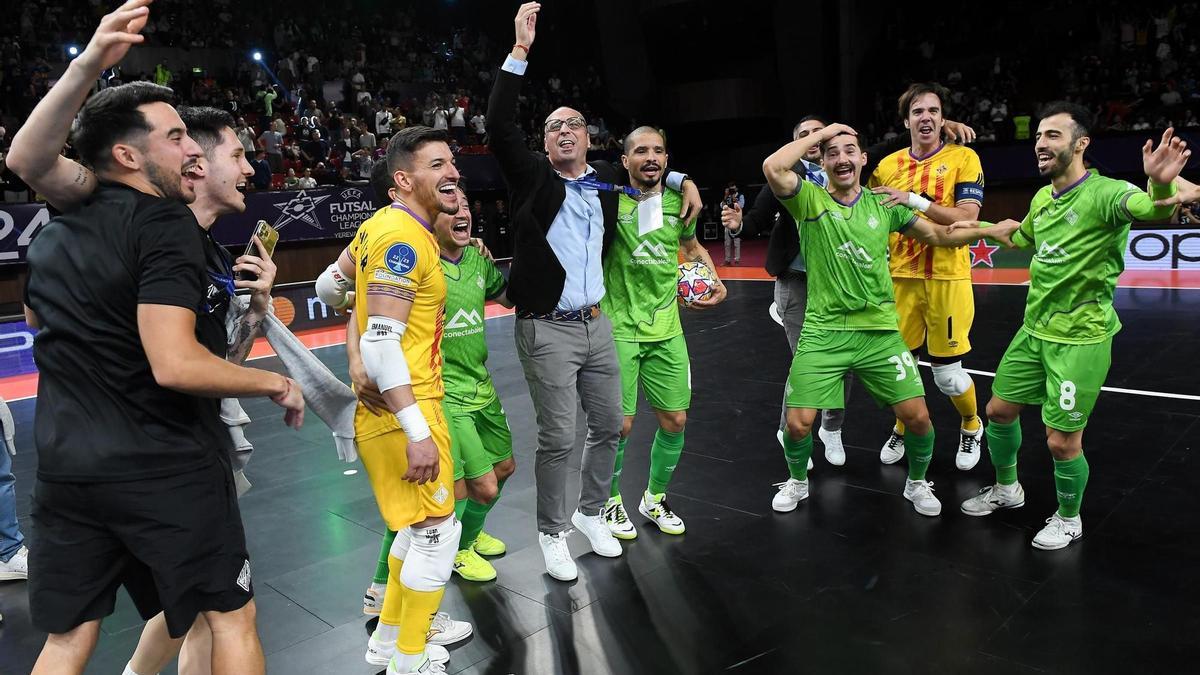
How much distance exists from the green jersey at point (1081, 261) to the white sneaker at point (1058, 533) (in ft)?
3.03

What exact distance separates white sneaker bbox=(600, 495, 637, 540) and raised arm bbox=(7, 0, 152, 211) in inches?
121

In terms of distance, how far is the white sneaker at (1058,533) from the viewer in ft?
13.8

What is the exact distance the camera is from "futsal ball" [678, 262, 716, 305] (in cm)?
477

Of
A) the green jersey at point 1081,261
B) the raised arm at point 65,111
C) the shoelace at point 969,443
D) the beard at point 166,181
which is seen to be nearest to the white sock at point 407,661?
the beard at point 166,181

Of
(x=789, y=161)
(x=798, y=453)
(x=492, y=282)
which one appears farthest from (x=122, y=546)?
(x=798, y=453)

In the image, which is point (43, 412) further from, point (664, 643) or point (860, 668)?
point (860, 668)

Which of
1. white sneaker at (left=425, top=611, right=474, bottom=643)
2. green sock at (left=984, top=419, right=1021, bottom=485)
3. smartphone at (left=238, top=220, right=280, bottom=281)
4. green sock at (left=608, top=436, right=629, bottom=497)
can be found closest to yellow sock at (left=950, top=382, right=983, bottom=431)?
green sock at (left=984, top=419, right=1021, bottom=485)

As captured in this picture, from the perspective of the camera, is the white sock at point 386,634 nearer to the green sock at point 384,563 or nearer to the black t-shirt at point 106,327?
the green sock at point 384,563

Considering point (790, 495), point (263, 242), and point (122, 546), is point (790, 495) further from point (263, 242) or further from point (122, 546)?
point (122, 546)

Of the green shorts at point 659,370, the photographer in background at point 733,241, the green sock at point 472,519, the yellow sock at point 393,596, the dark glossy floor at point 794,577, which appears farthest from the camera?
the photographer in background at point 733,241

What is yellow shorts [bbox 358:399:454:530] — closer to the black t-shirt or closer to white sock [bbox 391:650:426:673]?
white sock [bbox 391:650:426:673]

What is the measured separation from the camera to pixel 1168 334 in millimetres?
8844

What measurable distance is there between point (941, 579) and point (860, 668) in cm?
93

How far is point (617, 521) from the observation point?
15.1ft
